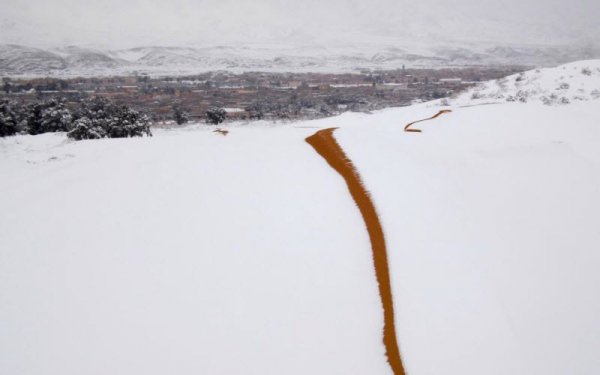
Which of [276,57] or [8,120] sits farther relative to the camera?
[276,57]

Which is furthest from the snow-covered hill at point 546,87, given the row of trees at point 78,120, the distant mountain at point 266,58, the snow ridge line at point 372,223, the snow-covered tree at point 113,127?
the distant mountain at point 266,58

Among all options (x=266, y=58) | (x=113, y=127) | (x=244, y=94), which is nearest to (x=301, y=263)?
(x=113, y=127)

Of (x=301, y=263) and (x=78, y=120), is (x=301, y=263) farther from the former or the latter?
(x=78, y=120)

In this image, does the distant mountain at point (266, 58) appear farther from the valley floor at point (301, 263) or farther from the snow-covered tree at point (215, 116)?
the valley floor at point (301, 263)

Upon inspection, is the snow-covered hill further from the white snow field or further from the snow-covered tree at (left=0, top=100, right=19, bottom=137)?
the snow-covered tree at (left=0, top=100, right=19, bottom=137)

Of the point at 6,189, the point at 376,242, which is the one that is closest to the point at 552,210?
the point at 376,242

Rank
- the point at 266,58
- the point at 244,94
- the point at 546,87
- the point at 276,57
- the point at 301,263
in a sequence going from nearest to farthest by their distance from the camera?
the point at 301,263, the point at 546,87, the point at 244,94, the point at 276,57, the point at 266,58
